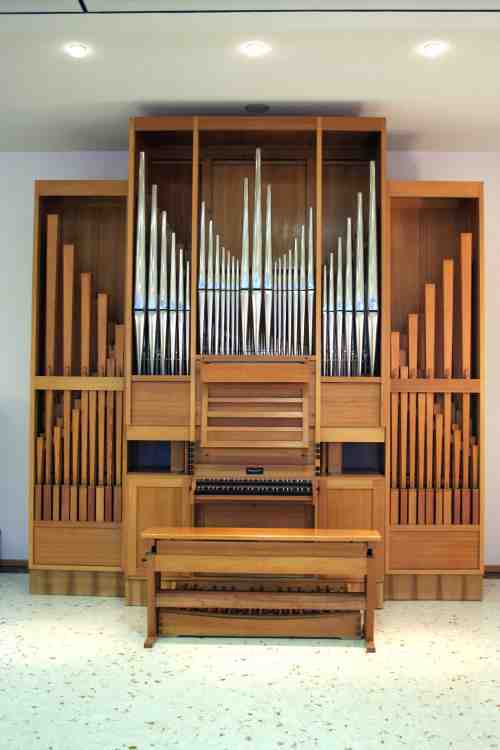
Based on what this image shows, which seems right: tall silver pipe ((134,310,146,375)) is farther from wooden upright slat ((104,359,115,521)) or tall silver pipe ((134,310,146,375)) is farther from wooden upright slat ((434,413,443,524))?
wooden upright slat ((434,413,443,524))

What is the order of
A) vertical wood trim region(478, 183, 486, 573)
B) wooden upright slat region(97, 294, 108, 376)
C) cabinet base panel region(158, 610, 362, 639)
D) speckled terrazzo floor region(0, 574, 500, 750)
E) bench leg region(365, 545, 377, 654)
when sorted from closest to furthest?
speckled terrazzo floor region(0, 574, 500, 750) < bench leg region(365, 545, 377, 654) < cabinet base panel region(158, 610, 362, 639) < vertical wood trim region(478, 183, 486, 573) < wooden upright slat region(97, 294, 108, 376)

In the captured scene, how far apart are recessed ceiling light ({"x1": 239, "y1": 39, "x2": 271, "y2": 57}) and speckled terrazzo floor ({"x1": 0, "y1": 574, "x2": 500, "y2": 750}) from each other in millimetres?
3291

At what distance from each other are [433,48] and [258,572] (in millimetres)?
3048

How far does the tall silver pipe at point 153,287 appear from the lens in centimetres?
545

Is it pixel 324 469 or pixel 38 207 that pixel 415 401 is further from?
pixel 38 207

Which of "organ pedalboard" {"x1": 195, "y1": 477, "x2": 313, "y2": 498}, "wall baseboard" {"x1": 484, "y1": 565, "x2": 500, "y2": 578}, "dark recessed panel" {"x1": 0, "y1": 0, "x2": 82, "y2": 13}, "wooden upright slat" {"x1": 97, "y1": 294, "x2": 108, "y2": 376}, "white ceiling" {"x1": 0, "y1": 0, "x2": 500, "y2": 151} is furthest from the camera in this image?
"wall baseboard" {"x1": 484, "y1": 565, "x2": 500, "y2": 578}

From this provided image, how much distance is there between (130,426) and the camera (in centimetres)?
548

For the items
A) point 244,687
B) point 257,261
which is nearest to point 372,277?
point 257,261

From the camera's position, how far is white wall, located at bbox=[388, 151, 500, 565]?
6.36 m

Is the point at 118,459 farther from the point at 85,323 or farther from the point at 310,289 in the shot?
the point at 310,289

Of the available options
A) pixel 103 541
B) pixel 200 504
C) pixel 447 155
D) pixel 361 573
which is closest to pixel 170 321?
pixel 200 504

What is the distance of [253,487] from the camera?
5344 millimetres

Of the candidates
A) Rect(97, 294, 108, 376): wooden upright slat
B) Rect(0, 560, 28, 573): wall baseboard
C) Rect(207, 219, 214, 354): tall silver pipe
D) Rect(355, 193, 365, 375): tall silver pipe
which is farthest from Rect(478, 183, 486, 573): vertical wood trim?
Rect(0, 560, 28, 573): wall baseboard

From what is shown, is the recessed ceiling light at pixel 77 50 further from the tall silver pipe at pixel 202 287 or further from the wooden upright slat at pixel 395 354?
the wooden upright slat at pixel 395 354
